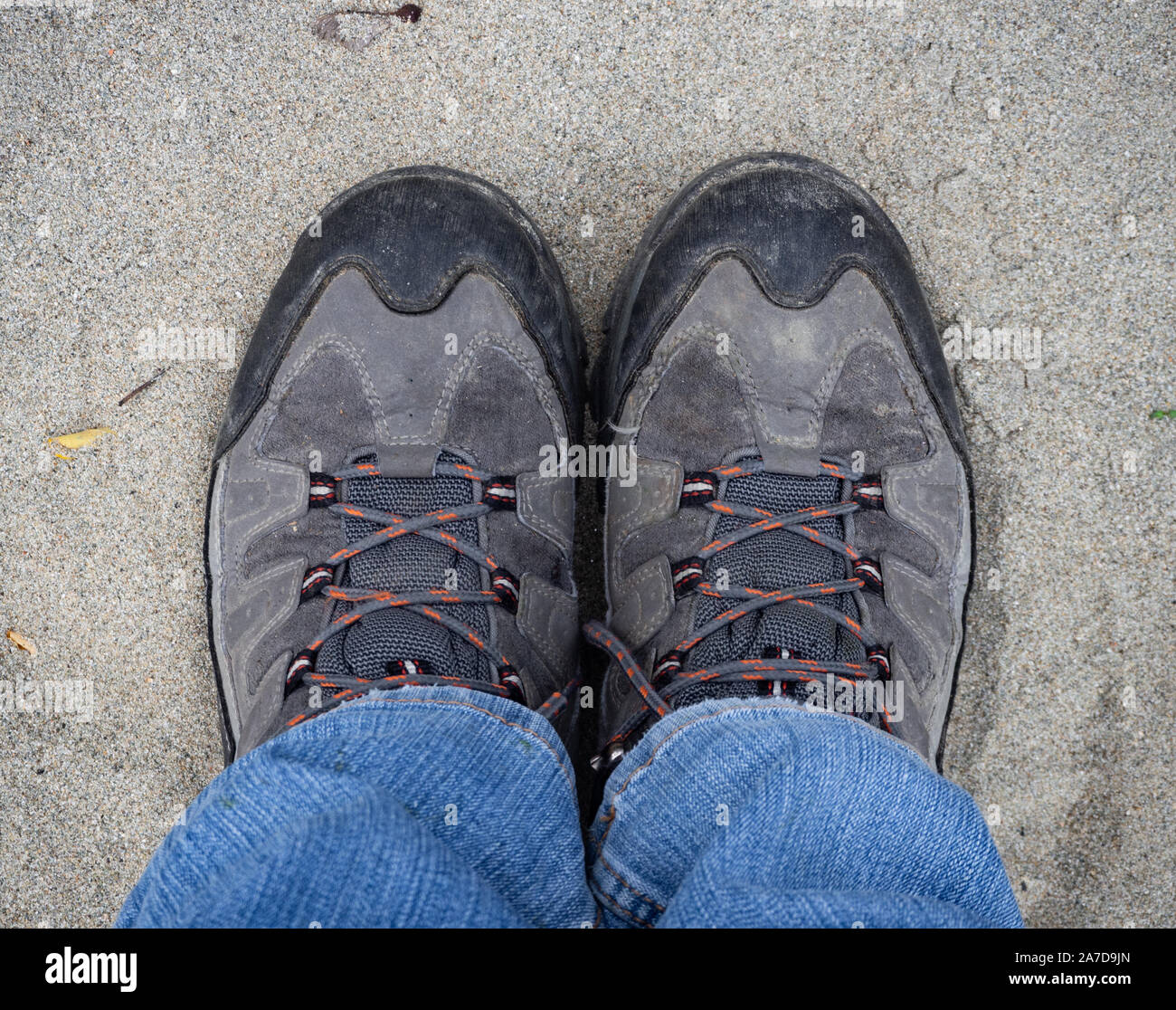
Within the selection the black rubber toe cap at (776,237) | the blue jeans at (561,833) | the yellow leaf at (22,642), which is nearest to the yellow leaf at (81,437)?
the yellow leaf at (22,642)

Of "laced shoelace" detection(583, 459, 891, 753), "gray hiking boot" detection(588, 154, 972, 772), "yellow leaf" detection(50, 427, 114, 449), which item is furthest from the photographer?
"yellow leaf" detection(50, 427, 114, 449)

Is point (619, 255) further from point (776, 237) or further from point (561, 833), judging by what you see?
point (561, 833)

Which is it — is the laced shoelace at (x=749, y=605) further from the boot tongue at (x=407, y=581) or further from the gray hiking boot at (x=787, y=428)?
the boot tongue at (x=407, y=581)

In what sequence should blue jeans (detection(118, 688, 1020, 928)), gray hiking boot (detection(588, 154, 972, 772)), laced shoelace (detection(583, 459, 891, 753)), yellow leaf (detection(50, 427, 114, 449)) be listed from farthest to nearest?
yellow leaf (detection(50, 427, 114, 449)) → gray hiking boot (detection(588, 154, 972, 772)) → laced shoelace (detection(583, 459, 891, 753)) → blue jeans (detection(118, 688, 1020, 928))

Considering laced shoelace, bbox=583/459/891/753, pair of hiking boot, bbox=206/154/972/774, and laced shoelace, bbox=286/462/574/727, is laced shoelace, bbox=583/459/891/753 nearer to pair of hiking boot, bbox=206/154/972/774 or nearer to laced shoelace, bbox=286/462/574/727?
pair of hiking boot, bbox=206/154/972/774

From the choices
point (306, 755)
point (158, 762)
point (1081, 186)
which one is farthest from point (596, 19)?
point (158, 762)

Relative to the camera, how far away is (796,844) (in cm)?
79

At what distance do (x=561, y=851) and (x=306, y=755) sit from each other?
0.28 meters

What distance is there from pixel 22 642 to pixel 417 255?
38.0 inches

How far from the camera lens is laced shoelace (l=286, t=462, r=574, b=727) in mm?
1135

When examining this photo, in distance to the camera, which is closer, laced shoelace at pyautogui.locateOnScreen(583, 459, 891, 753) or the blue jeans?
the blue jeans

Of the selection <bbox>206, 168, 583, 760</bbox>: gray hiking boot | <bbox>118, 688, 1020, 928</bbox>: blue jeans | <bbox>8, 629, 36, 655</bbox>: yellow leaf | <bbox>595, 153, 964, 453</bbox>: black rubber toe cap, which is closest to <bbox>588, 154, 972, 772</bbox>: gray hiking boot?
<bbox>595, 153, 964, 453</bbox>: black rubber toe cap

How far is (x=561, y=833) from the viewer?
34.7 inches
